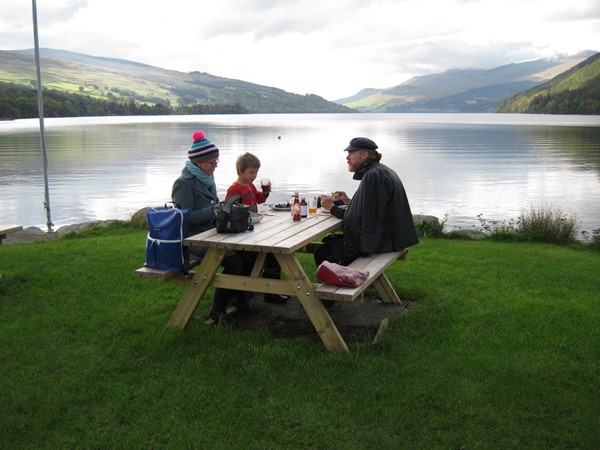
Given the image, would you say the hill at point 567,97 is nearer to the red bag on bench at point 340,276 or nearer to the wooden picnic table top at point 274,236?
the wooden picnic table top at point 274,236

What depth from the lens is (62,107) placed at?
128 metres

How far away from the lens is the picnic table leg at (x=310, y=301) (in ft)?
16.3

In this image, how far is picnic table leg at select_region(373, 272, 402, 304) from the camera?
6.54 m

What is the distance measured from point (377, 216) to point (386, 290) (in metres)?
1.23

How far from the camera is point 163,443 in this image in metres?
3.80

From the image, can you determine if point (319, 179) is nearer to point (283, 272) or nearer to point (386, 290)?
point (386, 290)

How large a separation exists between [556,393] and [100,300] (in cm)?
482

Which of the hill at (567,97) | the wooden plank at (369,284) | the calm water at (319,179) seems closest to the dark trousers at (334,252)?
the wooden plank at (369,284)

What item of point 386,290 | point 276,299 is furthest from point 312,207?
point 386,290

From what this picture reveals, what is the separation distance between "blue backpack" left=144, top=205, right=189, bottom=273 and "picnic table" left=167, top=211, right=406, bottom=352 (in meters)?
0.12

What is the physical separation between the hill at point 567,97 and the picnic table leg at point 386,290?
146185 mm

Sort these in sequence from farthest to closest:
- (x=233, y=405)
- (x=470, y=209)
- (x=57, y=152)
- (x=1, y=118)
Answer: (x=1, y=118)
(x=57, y=152)
(x=470, y=209)
(x=233, y=405)

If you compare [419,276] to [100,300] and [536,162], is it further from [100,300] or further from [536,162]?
[536,162]

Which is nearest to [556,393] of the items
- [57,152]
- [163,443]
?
[163,443]
